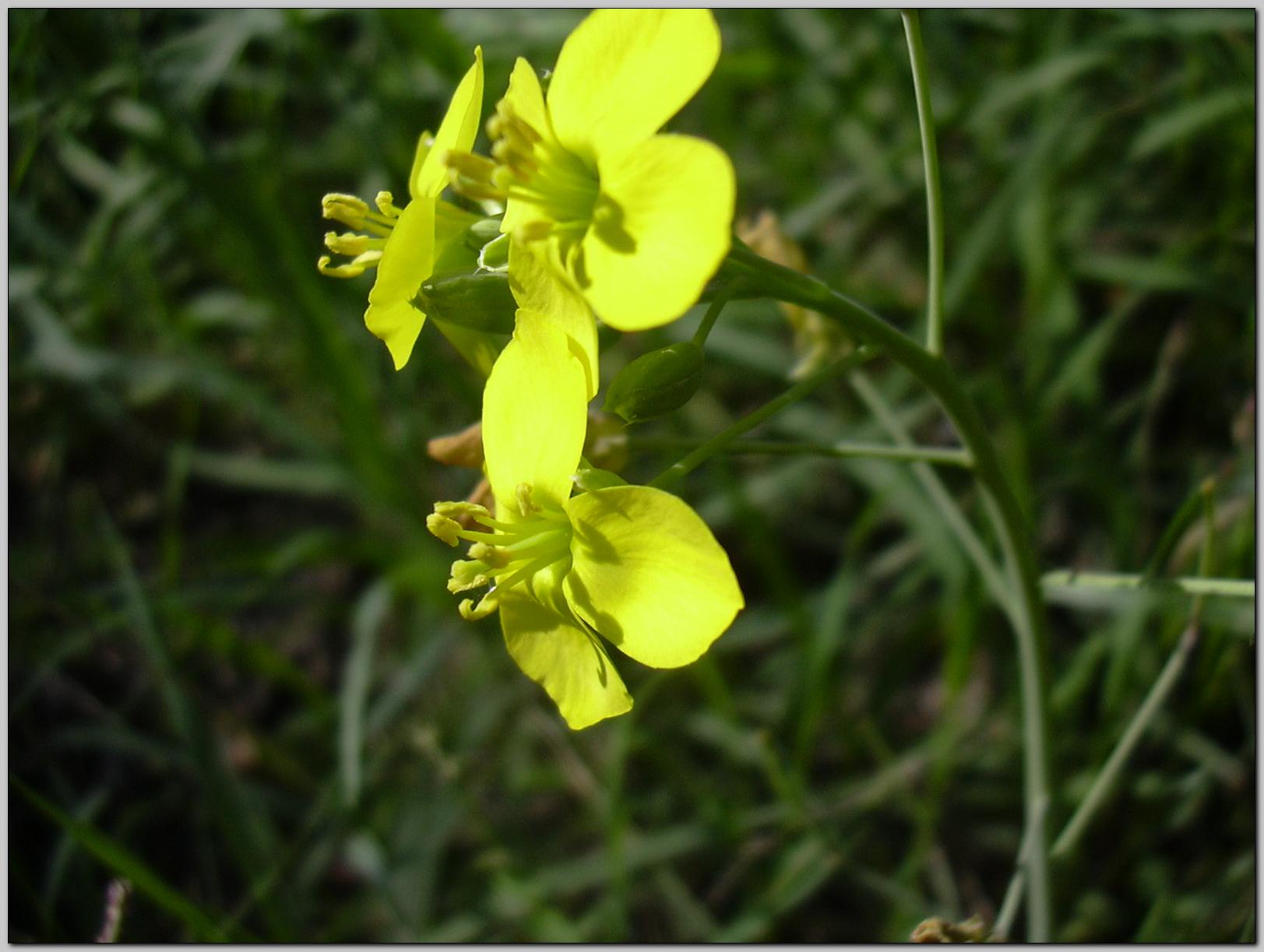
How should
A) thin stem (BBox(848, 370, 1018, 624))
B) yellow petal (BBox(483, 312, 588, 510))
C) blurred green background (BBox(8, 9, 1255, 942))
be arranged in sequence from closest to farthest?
1. yellow petal (BBox(483, 312, 588, 510))
2. thin stem (BBox(848, 370, 1018, 624))
3. blurred green background (BBox(8, 9, 1255, 942))

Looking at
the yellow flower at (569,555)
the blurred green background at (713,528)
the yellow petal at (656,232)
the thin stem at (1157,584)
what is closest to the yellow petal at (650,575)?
the yellow flower at (569,555)

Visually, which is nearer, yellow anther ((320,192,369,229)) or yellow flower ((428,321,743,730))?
yellow flower ((428,321,743,730))

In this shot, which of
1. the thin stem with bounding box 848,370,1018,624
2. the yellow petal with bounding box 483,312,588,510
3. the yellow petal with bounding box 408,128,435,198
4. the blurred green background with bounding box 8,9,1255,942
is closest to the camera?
the yellow petal with bounding box 483,312,588,510

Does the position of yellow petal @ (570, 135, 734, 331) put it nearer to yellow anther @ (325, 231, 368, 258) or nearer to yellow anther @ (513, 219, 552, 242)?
yellow anther @ (513, 219, 552, 242)

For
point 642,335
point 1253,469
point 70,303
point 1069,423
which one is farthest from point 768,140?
point 70,303

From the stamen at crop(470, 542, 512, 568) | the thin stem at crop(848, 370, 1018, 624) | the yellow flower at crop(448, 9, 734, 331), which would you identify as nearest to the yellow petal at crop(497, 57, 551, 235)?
the yellow flower at crop(448, 9, 734, 331)

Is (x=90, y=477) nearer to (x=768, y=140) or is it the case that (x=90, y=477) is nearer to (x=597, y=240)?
(x=768, y=140)

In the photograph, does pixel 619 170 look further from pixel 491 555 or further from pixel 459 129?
pixel 491 555
